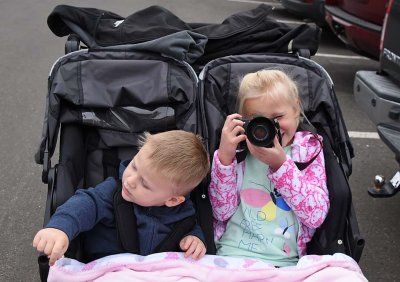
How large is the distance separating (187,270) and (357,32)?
161 inches

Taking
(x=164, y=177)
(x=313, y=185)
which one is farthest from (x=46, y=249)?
(x=313, y=185)

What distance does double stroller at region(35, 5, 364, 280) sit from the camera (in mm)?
2391

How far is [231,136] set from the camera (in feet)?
→ 6.72

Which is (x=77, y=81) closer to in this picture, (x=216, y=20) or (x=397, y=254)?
(x=397, y=254)

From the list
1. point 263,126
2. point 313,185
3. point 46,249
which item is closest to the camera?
point 46,249

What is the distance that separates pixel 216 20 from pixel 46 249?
7.21 meters

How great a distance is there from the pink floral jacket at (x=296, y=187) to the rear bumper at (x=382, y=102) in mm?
914

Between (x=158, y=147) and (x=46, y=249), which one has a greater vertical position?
(x=158, y=147)

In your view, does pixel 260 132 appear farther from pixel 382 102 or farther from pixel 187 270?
pixel 382 102

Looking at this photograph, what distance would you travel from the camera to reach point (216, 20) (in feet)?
27.8

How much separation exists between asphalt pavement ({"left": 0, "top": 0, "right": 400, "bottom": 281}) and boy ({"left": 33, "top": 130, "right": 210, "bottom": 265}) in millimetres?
1042

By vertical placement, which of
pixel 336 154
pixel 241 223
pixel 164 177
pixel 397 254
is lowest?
pixel 397 254

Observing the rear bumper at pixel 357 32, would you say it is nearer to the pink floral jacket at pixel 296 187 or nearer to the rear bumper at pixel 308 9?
the rear bumper at pixel 308 9

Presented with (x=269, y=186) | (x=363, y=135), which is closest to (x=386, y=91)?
(x=363, y=135)
